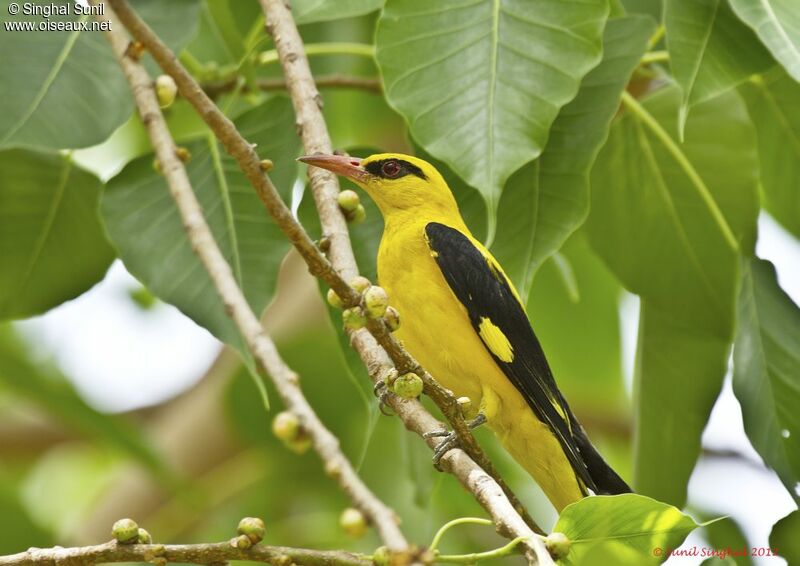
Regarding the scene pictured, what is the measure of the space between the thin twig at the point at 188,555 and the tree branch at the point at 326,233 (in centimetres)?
25

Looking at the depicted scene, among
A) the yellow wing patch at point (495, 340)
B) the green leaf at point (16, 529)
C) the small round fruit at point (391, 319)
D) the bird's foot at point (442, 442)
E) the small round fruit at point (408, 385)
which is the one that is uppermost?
the small round fruit at point (391, 319)

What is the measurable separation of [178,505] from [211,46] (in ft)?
6.53

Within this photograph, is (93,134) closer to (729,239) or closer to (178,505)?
(729,239)

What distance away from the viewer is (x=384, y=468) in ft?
13.8

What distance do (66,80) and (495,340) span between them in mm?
1354

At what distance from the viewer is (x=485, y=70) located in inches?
104

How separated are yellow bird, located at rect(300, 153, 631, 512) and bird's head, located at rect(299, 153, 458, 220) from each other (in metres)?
0.05

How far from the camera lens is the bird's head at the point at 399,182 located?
3.30 meters

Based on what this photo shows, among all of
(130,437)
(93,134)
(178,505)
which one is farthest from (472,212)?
(178,505)

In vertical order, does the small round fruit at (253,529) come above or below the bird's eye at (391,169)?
below

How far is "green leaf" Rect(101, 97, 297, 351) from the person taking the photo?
273cm

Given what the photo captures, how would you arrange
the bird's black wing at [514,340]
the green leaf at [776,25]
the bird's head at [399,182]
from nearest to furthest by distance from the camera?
the green leaf at [776,25], the bird's black wing at [514,340], the bird's head at [399,182]

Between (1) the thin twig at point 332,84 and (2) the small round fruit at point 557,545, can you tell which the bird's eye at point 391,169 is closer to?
(1) the thin twig at point 332,84

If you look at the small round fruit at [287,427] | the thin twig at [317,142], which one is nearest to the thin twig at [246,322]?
the small round fruit at [287,427]
